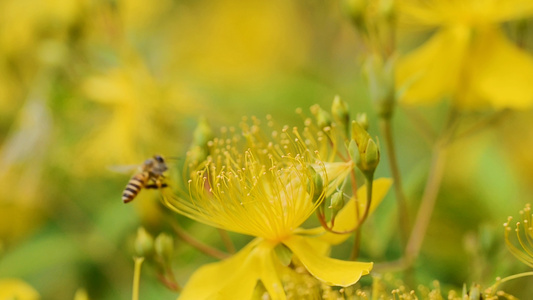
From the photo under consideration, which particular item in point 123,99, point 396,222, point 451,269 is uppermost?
point 123,99

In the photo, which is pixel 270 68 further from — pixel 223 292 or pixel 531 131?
pixel 223 292

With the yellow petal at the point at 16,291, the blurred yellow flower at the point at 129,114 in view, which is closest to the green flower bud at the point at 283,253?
the yellow petal at the point at 16,291

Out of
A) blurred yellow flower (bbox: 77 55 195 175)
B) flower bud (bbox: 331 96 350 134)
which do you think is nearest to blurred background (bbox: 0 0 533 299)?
blurred yellow flower (bbox: 77 55 195 175)

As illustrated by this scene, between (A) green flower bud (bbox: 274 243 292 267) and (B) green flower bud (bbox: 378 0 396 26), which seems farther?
(B) green flower bud (bbox: 378 0 396 26)

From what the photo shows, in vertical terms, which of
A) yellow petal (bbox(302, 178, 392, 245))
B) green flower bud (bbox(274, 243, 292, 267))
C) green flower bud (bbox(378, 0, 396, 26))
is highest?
green flower bud (bbox(378, 0, 396, 26))

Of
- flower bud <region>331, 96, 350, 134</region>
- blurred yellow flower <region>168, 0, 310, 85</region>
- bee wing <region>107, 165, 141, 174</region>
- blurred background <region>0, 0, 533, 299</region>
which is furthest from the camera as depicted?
blurred yellow flower <region>168, 0, 310, 85</region>

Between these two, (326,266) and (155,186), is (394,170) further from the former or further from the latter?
(155,186)

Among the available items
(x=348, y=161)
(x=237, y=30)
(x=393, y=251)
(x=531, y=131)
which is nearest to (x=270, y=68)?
(x=237, y=30)

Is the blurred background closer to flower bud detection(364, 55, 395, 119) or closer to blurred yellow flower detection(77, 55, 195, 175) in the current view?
blurred yellow flower detection(77, 55, 195, 175)
